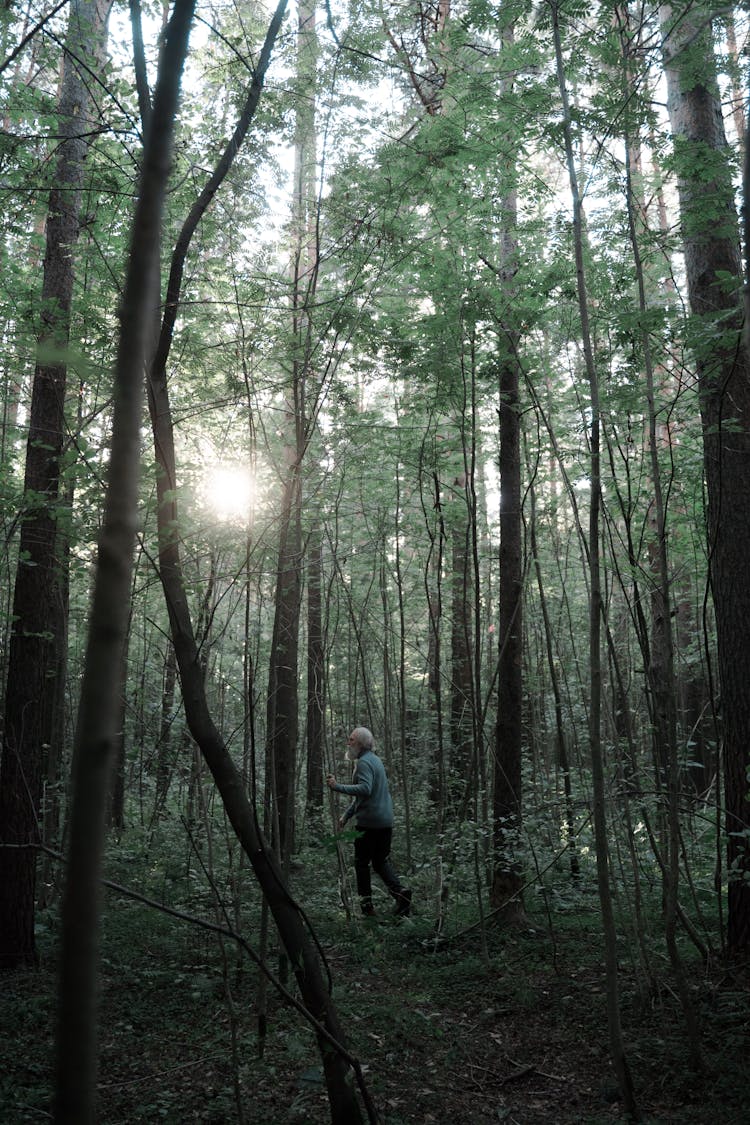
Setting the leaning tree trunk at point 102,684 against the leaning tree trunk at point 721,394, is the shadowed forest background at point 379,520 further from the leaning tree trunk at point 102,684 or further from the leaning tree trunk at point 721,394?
the leaning tree trunk at point 102,684

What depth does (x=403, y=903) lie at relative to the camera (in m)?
6.90

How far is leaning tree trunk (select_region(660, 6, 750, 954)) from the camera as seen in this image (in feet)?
15.6

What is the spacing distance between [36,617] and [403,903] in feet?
13.7

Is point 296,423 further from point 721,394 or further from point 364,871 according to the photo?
point 364,871

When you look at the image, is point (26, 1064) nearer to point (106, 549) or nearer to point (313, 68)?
point (106, 549)

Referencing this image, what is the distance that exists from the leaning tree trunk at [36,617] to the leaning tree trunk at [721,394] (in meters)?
4.40

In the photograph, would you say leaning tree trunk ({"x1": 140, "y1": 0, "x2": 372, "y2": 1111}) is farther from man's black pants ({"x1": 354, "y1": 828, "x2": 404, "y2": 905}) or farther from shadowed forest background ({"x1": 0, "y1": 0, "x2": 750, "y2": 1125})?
man's black pants ({"x1": 354, "y1": 828, "x2": 404, "y2": 905})

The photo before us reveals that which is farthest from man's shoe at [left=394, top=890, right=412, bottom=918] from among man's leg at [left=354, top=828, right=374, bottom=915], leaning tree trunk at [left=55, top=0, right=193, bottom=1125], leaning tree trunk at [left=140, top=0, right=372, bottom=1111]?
leaning tree trunk at [left=55, top=0, right=193, bottom=1125]

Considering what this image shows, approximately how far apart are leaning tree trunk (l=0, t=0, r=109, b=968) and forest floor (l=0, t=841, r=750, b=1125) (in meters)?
0.62

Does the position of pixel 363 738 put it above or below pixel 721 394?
below

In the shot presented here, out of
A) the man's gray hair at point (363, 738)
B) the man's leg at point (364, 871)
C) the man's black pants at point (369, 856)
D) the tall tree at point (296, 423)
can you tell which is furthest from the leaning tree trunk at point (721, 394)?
the man's gray hair at point (363, 738)

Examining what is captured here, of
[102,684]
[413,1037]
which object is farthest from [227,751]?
[413,1037]

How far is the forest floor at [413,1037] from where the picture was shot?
3.57 meters

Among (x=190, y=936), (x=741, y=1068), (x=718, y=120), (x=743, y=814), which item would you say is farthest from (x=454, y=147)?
(x=190, y=936)
